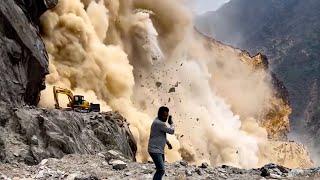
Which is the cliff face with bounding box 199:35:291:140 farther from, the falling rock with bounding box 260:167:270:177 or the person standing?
the person standing

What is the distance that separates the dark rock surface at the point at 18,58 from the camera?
23656 millimetres

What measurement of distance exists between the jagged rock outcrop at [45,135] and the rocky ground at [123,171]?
2264 mm

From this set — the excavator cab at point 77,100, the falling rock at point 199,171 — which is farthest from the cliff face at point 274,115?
the falling rock at point 199,171

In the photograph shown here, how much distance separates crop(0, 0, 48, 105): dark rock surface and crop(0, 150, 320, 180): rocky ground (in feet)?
21.2

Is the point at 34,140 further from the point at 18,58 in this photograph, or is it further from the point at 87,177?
the point at 87,177

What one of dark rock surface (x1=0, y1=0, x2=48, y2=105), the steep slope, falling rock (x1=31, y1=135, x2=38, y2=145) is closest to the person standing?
falling rock (x1=31, y1=135, x2=38, y2=145)

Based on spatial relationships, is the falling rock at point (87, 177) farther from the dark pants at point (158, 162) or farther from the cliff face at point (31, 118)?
the cliff face at point (31, 118)

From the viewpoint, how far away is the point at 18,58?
2534 cm

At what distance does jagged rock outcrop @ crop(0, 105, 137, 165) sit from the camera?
19203mm

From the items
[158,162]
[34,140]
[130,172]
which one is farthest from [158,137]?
[34,140]

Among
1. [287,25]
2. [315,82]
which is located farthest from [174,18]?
[287,25]

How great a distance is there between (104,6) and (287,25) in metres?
135

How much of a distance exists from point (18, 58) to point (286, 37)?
498ft

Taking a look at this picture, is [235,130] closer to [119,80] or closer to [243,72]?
[243,72]
